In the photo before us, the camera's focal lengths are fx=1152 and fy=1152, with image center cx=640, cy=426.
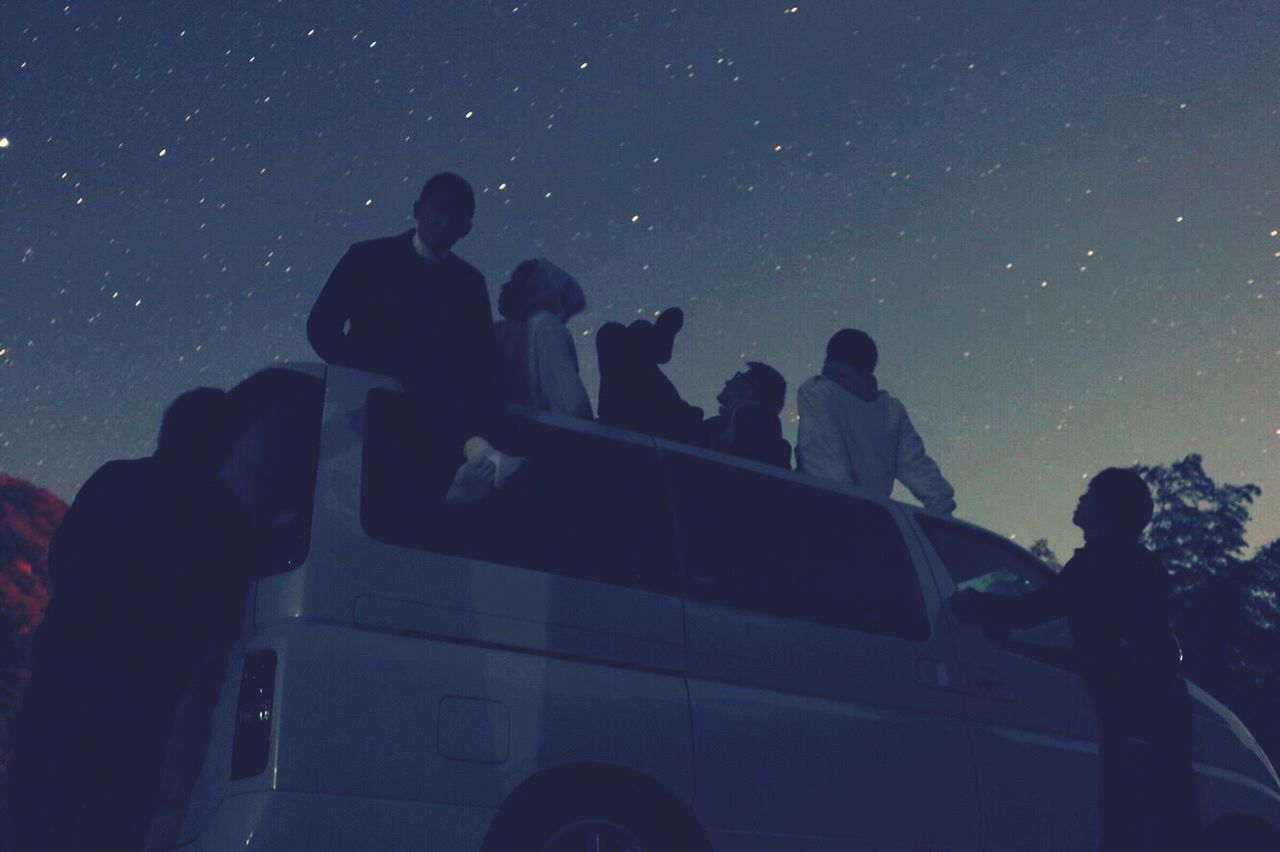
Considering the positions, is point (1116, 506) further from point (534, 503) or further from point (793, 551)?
point (534, 503)

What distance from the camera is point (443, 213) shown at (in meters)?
4.23

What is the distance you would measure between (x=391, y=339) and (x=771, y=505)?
152cm

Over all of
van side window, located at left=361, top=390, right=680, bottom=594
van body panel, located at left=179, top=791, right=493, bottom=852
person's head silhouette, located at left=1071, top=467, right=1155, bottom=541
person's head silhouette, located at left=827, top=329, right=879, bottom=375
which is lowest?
van body panel, located at left=179, top=791, right=493, bottom=852

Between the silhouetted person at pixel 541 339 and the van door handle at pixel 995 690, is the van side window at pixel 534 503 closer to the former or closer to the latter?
the silhouetted person at pixel 541 339

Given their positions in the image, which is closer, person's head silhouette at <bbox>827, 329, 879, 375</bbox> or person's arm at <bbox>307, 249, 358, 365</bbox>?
person's arm at <bbox>307, 249, 358, 365</bbox>

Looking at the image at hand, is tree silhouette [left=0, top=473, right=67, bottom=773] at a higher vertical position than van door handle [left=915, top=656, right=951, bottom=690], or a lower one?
higher

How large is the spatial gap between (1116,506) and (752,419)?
5.69 ft

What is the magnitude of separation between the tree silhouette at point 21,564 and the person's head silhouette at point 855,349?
2931 cm

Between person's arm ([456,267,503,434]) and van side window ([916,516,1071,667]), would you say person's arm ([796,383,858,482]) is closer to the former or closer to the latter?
van side window ([916,516,1071,667])

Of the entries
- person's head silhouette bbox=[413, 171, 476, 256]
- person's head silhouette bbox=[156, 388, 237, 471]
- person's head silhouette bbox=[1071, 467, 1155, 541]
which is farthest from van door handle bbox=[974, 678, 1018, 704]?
person's head silhouette bbox=[156, 388, 237, 471]

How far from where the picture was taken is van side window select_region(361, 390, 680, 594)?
3285 mm

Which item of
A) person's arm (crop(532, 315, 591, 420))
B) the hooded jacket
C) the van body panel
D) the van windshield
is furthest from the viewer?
the hooded jacket

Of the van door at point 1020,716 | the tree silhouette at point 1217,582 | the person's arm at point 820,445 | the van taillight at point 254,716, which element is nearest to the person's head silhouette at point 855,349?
the person's arm at point 820,445

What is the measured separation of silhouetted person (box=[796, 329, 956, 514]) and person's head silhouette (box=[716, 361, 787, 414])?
0.12 metres
